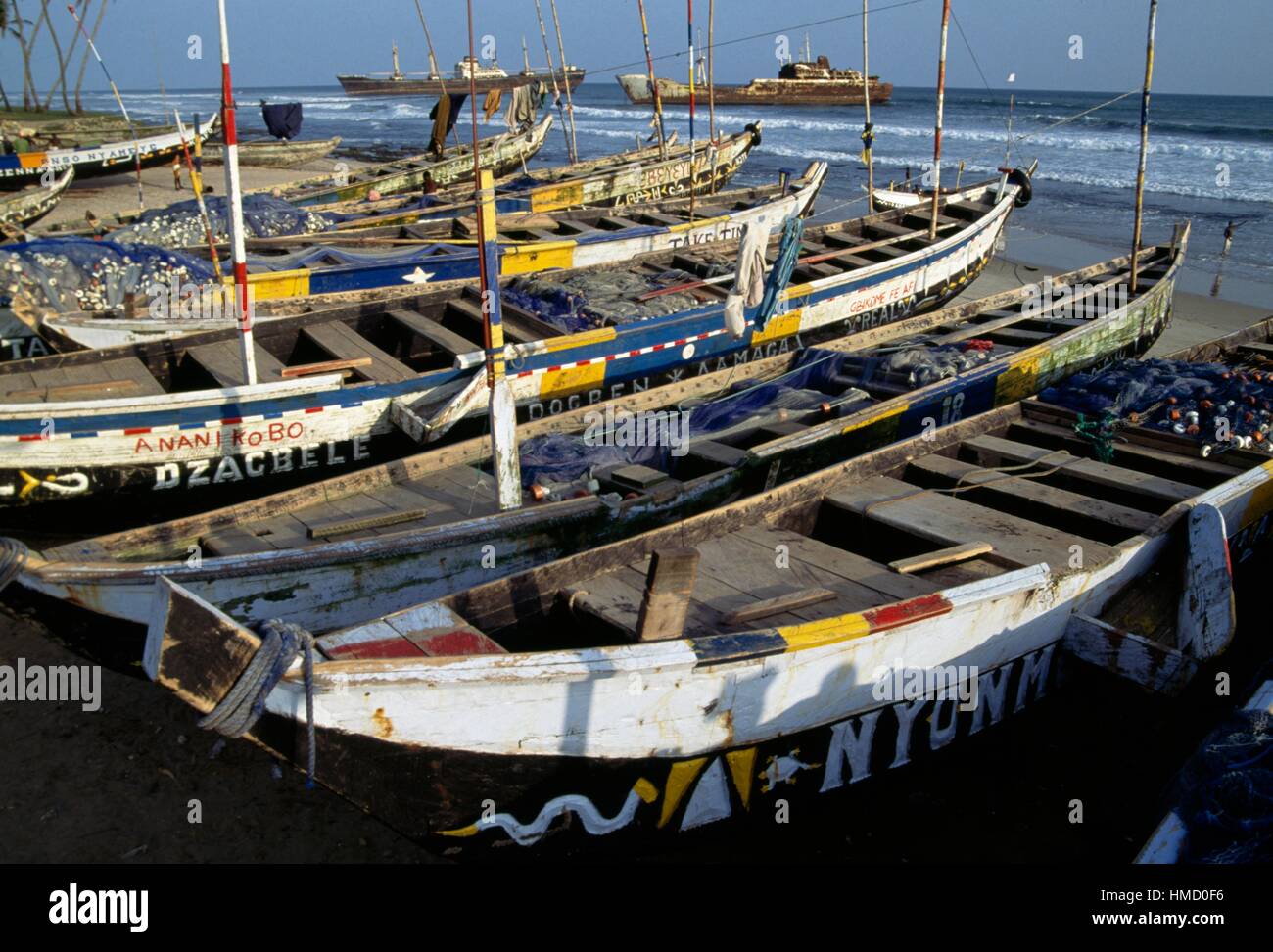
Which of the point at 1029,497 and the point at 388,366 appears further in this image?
the point at 388,366

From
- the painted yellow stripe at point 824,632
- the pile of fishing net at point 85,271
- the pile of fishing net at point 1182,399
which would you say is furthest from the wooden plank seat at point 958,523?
the pile of fishing net at point 85,271

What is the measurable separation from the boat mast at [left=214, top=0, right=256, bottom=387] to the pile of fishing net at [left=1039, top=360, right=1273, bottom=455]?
732cm

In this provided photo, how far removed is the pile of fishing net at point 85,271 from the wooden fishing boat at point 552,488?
3.07m

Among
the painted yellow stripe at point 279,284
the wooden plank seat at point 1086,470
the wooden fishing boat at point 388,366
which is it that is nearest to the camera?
the wooden plank seat at point 1086,470

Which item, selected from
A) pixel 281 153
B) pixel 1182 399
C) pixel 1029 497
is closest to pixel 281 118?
pixel 281 153

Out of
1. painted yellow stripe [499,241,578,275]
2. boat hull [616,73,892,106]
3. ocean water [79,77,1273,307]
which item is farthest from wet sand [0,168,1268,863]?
boat hull [616,73,892,106]

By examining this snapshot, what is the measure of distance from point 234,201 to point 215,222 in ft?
25.3

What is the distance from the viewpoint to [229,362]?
32.5 ft

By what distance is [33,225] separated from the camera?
21.9 m

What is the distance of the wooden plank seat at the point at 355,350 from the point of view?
9820 mm

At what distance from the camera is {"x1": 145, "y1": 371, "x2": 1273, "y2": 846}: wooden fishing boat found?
14.8ft

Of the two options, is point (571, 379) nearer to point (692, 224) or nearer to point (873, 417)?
point (873, 417)

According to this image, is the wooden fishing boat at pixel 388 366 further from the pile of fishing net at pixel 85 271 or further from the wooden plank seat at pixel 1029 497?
the wooden plank seat at pixel 1029 497
